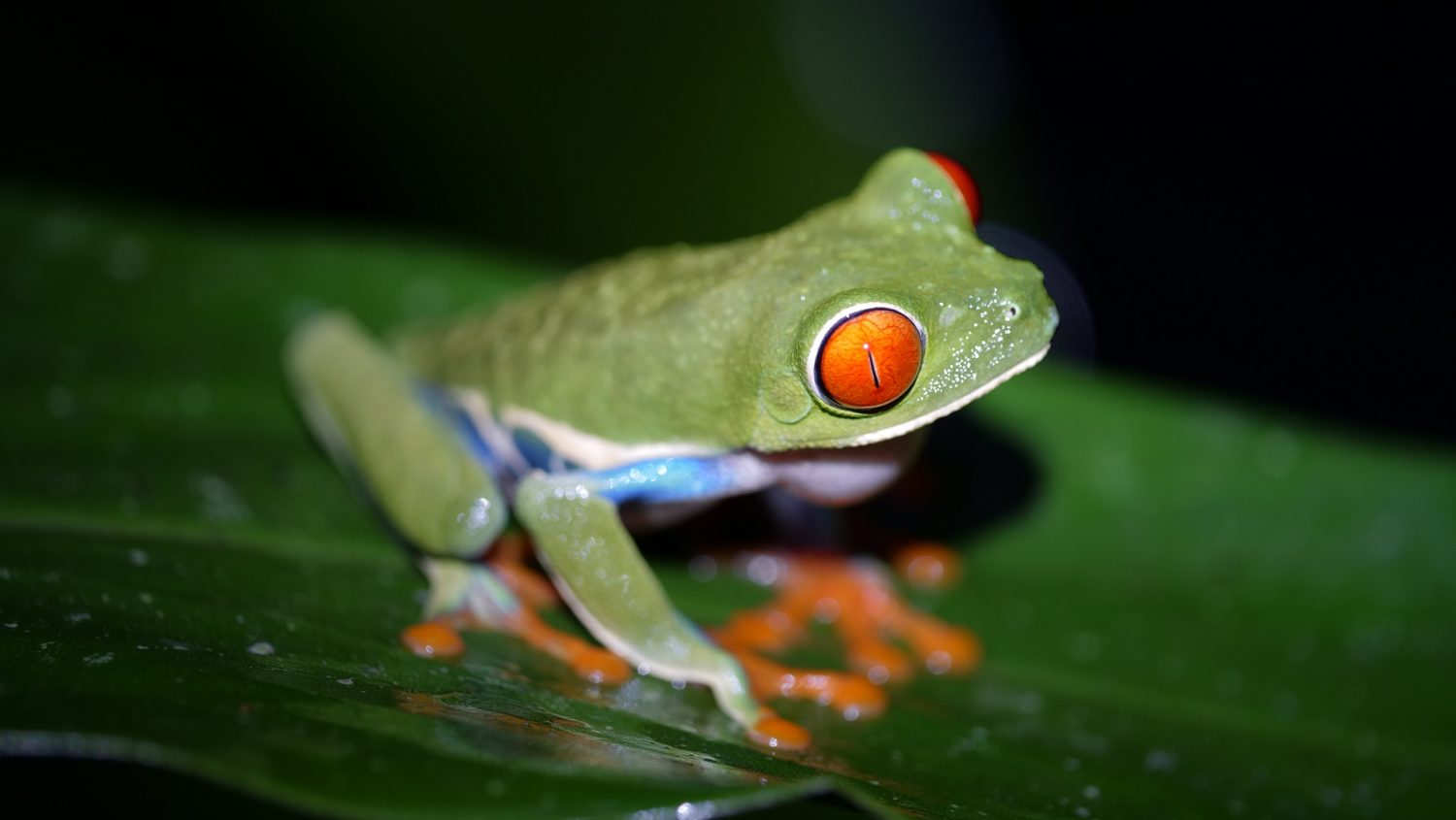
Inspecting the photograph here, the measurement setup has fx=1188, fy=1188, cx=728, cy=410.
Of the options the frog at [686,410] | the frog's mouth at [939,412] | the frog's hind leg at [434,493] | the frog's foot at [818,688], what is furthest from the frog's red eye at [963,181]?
the frog's hind leg at [434,493]

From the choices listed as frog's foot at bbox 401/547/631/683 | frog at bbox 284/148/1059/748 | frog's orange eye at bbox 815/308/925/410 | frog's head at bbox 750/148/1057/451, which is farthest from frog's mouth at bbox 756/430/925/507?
frog's foot at bbox 401/547/631/683

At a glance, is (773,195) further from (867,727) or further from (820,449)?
(867,727)

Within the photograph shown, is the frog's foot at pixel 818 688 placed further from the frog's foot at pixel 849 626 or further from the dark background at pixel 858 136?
the dark background at pixel 858 136

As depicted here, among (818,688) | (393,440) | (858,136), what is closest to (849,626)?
(818,688)

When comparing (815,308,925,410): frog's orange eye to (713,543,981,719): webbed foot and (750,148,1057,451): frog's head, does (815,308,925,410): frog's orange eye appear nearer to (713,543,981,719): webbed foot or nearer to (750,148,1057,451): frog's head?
(750,148,1057,451): frog's head

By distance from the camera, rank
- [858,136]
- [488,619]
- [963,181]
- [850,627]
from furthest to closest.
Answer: [858,136], [850,627], [963,181], [488,619]

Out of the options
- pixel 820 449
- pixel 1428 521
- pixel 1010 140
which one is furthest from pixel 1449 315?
pixel 820 449

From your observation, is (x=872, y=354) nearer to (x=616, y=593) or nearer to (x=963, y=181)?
(x=963, y=181)
